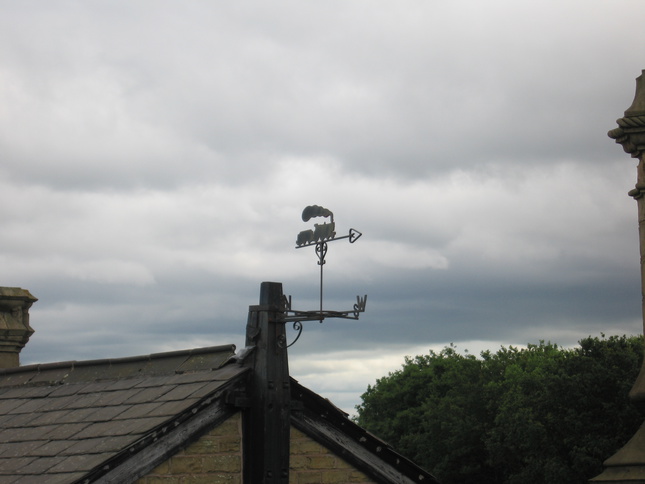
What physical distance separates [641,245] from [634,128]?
5.19 ft

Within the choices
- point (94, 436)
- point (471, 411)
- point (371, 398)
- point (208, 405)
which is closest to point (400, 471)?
point (208, 405)

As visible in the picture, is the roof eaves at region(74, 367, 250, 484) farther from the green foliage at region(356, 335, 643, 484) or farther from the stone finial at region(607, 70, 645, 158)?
the green foliage at region(356, 335, 643, 484)

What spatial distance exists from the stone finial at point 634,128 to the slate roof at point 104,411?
664 centimetres

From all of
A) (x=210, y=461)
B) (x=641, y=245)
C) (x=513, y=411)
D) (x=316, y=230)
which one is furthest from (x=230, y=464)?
(x=513, y=411)

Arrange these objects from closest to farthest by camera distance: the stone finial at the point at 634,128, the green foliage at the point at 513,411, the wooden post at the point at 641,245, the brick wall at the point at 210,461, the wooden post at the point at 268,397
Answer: the brick wall at the point at 210,461, the wooden post at the point at 268,397, the wooden post at the point at 641,245, the stone finial at the point at 634,128, the green foliage at the point at 513,411

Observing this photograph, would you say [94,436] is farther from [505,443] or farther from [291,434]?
Answer: [505,443]

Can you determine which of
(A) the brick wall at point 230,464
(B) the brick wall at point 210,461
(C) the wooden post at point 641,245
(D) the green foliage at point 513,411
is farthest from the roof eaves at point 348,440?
(D) the green foliage at point 513,411

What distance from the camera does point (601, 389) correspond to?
4506cm

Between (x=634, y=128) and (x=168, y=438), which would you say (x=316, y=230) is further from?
(x=634, y=128)

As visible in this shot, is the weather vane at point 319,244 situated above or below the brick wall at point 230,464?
above

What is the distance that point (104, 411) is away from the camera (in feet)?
28.6

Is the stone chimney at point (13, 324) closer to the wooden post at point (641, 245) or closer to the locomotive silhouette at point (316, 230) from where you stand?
the locomotive silhouette at point (316, 230)

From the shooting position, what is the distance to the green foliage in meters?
44.7

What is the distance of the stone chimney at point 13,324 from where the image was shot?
1552 cm
